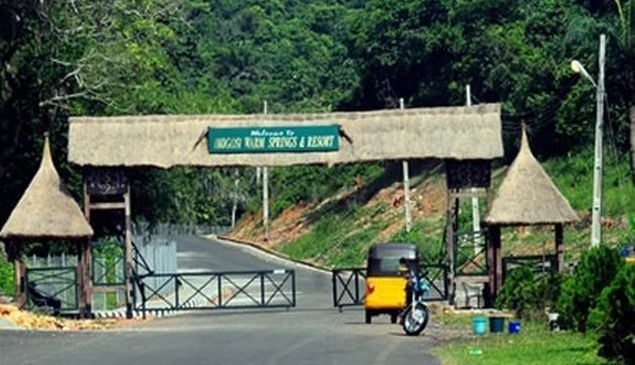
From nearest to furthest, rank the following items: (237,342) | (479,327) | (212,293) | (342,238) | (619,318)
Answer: (619,318)
(237,342)
(479,327)
(212,293)
(342,238)

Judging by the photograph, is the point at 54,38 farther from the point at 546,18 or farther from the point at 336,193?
the point at 336,193

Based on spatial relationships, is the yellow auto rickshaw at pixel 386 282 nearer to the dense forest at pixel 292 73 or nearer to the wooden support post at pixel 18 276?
the wooden support post at pixel 18 276

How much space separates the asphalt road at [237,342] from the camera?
982 inches

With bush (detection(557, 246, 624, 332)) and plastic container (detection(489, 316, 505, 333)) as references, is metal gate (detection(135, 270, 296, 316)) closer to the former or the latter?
plastic container (detection(489, 316, 505, 333))

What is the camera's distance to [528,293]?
3369 centimetres

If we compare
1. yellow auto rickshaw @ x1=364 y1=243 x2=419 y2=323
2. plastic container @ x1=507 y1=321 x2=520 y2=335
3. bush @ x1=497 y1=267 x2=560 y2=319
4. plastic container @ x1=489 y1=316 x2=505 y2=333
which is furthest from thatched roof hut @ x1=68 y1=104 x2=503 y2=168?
plastic container @ x1=507 y1=321 x2=520 y2=335

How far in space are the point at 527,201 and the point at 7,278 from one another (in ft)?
55.5

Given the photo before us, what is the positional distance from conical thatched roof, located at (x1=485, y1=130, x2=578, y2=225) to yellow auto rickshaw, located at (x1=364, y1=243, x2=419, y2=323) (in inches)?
137

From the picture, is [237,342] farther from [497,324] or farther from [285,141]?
[285,141]

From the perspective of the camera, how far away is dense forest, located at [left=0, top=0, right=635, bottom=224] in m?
51.2

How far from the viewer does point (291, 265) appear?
7325cm

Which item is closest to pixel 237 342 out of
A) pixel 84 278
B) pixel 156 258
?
pixel 84 278

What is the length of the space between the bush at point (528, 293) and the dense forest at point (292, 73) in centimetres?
1523

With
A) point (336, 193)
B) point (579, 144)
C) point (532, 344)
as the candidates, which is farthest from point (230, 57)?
point (532, 344)
